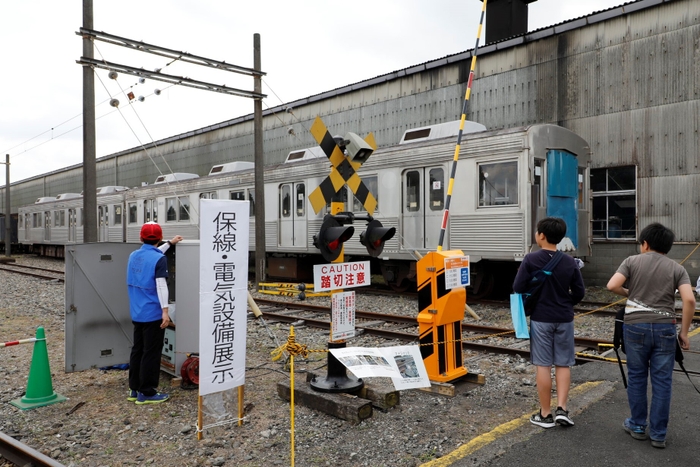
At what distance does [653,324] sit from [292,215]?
11.3m

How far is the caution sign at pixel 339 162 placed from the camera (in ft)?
15.5

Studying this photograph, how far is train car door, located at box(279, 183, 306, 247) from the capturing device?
14102 millimetres

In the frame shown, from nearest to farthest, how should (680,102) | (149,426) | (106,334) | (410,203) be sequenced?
(149,426)
(106,334)
(410,203)
(680,102)

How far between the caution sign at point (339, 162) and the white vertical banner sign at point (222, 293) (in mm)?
691

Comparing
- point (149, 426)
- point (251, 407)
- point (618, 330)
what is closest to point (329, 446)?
point (251, 407)

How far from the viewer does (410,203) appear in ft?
38.0

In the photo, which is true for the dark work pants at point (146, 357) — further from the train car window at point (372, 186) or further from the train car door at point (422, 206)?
the train car window at point (372, 186)

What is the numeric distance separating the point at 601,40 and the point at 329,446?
13339 millimetres

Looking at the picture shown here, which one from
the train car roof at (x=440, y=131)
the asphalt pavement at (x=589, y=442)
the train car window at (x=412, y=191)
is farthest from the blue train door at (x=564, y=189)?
the asphalt pavement at (x=589, y=442)

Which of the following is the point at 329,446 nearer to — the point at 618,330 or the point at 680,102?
the point at 618,330

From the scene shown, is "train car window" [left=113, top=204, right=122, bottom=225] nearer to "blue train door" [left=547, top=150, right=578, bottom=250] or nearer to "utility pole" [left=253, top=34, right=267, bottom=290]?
"utility pole" [left=253, top=34, right=267, bottom=290]

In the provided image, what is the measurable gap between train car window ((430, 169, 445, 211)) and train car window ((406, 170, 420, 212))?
364mm

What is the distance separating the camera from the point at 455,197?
35.5ft

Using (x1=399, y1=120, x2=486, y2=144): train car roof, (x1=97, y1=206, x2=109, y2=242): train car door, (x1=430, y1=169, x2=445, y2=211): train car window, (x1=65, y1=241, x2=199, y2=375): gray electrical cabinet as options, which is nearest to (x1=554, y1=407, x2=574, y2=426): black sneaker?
(x1=65, y1=241, x2=199, y2=375): gray electrical cabinet
